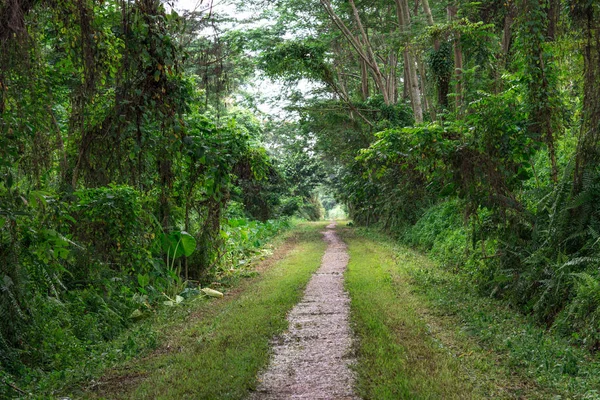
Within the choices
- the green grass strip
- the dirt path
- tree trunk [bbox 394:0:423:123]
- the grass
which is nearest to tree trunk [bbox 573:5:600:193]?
the green grass strip

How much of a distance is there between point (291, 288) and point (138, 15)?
7130mm

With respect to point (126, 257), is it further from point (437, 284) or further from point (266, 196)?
point (266, 196)

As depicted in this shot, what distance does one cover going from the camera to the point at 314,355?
618 cm

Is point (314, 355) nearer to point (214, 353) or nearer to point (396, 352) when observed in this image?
point (396, 352)

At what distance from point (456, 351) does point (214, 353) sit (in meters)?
2.93

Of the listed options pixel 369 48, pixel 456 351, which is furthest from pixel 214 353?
pixel 369 48

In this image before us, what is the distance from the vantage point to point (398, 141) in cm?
968

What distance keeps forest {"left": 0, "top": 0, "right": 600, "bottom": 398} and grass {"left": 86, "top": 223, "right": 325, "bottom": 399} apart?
0.44 m

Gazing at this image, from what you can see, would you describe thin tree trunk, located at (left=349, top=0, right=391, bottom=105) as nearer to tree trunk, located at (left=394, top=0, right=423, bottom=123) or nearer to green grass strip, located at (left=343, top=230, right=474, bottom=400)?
tree trunk, located at (left=394, top=0, right=423, bottom=123)

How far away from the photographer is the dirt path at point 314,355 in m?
5.07

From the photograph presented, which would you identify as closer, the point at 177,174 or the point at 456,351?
the point at 456,351

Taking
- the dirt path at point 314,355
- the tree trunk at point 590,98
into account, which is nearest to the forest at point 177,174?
the tree trunk at point 590,98

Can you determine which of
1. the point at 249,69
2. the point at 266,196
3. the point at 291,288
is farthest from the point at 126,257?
the point at 266,196

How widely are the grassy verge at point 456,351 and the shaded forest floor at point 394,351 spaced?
0.04 ft
